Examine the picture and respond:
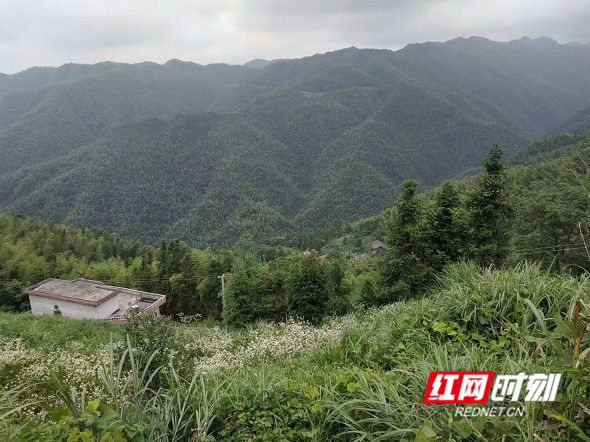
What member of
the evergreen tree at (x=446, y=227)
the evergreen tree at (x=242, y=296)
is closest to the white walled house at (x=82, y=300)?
the evergreen tree at (x=242, y=296)

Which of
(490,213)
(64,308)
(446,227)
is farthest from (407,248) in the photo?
(64,308)

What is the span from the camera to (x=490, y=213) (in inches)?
553

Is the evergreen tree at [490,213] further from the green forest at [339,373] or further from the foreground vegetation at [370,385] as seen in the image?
the foreground vegetation at [370,385]

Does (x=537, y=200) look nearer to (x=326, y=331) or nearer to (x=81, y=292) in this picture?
(x=326, y=331)

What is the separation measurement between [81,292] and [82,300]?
1.74 m

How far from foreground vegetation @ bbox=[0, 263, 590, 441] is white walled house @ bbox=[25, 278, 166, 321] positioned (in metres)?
20.9

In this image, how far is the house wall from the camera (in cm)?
2336

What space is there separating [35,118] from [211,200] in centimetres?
14052

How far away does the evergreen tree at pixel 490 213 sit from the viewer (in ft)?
45.1

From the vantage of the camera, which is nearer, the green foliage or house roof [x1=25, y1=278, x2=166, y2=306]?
house roof [x1=25, y1=278, x2=166, y2=306]

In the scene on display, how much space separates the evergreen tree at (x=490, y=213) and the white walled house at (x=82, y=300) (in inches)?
713

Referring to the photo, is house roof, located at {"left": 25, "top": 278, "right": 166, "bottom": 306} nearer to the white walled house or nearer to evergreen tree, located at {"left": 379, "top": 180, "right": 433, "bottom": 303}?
the white walled house

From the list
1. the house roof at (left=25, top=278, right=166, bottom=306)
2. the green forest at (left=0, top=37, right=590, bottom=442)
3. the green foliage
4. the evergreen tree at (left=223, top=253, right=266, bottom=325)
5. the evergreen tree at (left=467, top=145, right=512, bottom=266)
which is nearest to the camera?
the green forest at (left=0, top=37, right=590, bottom=442)

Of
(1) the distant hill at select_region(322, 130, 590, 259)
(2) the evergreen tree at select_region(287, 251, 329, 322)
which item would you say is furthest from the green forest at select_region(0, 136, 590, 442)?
(2) the evergreen tree at select_region(287, 251, 329, 322)
